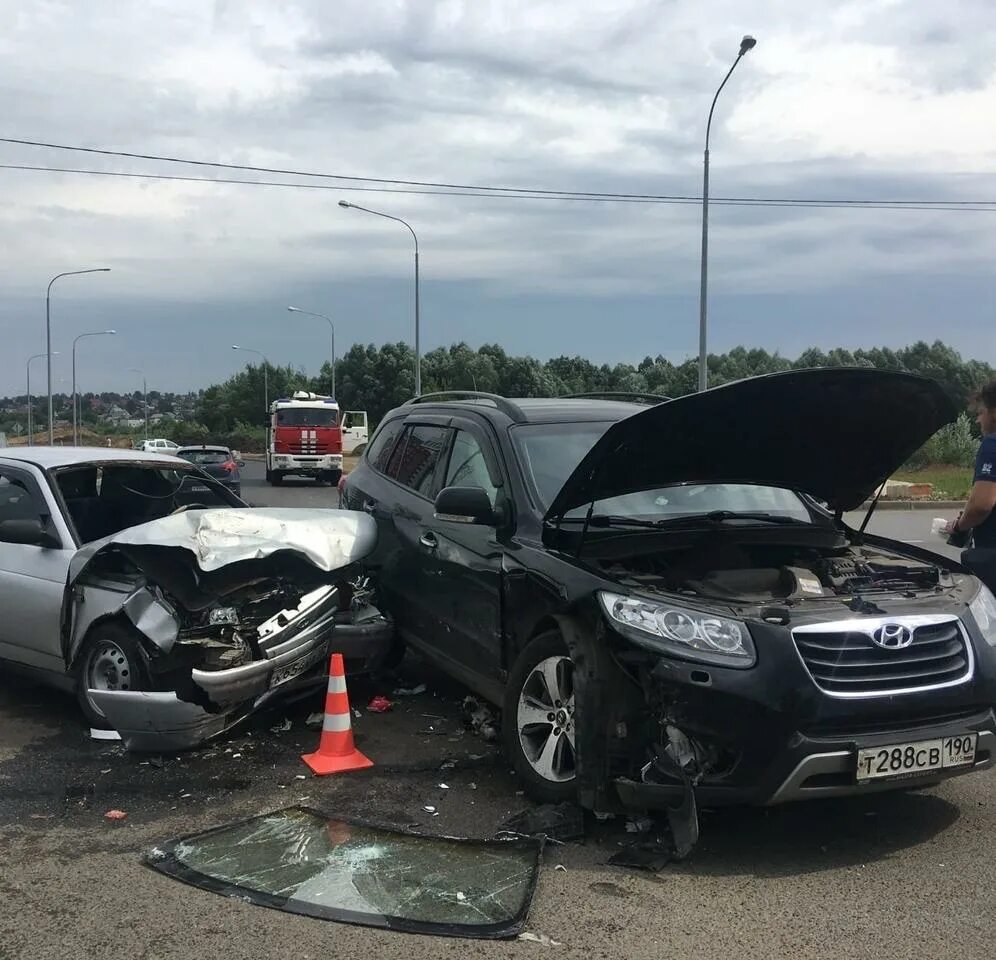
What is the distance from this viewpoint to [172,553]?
5355 millimetres

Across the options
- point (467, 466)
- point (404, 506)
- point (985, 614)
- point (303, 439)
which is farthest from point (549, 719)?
point (303, 439)

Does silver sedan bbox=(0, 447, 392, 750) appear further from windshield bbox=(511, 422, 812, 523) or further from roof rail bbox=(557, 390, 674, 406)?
roof rail bbox=(557, 390, 674, 406)

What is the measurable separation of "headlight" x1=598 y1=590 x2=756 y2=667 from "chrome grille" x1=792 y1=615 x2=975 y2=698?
0.74ft

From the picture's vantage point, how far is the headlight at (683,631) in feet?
12.5

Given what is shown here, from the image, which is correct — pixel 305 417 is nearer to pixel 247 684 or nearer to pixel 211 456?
pixel 211 456

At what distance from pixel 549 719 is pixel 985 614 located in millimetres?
1951

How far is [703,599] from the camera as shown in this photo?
4.04m

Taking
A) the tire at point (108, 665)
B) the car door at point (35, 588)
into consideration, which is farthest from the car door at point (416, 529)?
the car door at point (35, 588)

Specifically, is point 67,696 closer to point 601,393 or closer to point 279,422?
point 601,393

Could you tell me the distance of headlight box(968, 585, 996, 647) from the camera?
4211mm

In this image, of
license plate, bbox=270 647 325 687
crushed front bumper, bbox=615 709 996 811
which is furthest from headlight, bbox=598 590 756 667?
license plate, bbox=270 647 325 687

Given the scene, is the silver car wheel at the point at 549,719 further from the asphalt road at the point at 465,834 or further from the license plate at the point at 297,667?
the license plate at the point at 297,667

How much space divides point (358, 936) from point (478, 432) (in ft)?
9.91

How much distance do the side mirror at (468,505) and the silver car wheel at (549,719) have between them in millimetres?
862
